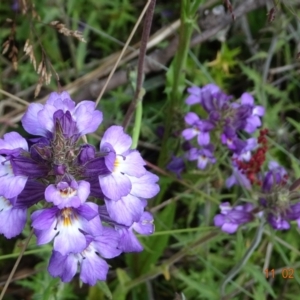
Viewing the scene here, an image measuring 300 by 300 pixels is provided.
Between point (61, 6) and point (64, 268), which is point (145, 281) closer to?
point (64, 268)

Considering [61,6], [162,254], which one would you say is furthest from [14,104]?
[162,254]

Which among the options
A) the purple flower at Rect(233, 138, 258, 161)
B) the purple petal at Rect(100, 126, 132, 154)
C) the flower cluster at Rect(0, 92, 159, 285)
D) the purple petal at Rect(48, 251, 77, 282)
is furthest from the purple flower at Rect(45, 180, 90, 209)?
the purple flower at Rect(233, 138, 258, 161)

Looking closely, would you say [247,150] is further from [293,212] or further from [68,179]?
[68,179]

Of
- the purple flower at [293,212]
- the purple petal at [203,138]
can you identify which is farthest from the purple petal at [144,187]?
the purple petal at [203,138]

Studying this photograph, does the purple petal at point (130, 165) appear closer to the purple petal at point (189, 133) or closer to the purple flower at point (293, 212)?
Answer: the purple flower at point (293, 212)

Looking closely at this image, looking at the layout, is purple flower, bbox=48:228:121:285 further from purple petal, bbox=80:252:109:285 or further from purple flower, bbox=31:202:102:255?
purple flower, bbox=31:202:102:255

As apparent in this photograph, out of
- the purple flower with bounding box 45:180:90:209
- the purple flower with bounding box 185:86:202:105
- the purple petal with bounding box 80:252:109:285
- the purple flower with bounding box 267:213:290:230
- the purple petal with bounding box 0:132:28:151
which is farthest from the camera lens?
the purple flower with bounding box 185:86:202:105

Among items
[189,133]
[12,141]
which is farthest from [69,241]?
[189,133]

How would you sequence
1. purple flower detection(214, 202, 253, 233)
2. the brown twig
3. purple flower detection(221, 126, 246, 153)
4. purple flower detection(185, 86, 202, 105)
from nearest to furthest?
the brown twig
purple flower detection(214, 202, 253, 233)
purple flower detection(221, 126, 246, 153)
purple flower detection(185, 86, 202, 105)
